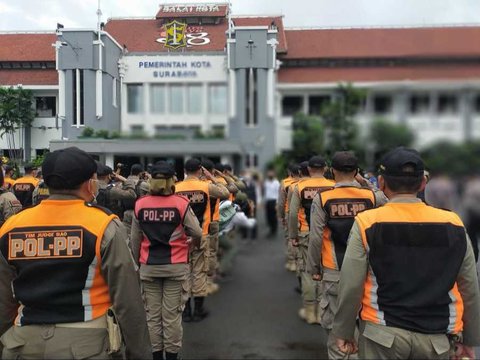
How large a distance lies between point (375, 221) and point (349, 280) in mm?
368

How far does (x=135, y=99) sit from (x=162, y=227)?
137 centimetres

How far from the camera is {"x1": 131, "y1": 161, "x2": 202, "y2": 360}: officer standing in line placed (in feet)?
13.5

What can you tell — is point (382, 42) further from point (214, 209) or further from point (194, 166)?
point (214, 209)

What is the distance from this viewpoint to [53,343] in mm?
2121

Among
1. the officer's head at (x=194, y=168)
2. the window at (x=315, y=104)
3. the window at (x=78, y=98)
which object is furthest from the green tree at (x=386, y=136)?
the officer's head at (x=194, y=168)

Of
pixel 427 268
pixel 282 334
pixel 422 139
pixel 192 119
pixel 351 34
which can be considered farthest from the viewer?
pixel 282 334

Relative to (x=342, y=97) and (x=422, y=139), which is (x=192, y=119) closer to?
(x=342, y=97)

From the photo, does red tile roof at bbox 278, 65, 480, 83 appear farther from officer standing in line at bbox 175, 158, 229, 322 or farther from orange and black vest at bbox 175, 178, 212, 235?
orange and black vest at bbox 175, 178, 212, 235

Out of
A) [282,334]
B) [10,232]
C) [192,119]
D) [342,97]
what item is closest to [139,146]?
[192,119]

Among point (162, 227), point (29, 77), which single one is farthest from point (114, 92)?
point (162, 227)

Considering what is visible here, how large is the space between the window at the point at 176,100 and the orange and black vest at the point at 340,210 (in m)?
1.56

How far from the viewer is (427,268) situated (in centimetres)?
233

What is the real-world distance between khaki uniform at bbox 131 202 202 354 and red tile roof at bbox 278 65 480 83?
6.17ft

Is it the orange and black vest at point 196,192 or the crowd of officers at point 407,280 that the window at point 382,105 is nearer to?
the crowd of officers at point 407,280
